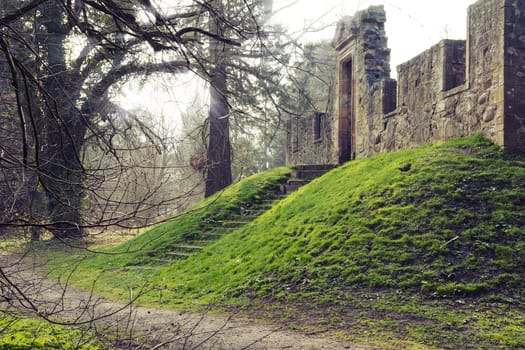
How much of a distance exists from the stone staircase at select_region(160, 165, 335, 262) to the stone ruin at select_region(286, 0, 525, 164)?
1527 millimetres

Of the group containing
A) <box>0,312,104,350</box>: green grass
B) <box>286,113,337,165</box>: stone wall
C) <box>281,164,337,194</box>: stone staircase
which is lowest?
<box>0,312,104,350</box>: green grass

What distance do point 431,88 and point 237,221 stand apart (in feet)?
18.5

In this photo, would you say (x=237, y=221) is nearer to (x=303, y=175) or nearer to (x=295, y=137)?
(x=303, y=175)

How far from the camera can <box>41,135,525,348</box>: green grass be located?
636 cm

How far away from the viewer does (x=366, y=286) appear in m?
7.34

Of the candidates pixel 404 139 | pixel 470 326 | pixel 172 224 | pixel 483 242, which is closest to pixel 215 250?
pixel 172 224

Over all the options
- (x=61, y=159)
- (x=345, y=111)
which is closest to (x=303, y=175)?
(x=345, y=111)

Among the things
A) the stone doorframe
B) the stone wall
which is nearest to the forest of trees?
the stone doorframe

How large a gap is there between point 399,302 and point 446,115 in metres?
5.44

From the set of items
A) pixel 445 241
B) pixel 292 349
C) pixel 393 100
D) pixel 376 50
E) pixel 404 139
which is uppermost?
pixel 376 50

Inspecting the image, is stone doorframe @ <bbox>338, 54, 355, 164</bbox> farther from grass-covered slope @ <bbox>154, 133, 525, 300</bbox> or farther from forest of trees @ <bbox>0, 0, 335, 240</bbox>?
forest of trees @ <bbox>0, 0, 335, 240</bbox>

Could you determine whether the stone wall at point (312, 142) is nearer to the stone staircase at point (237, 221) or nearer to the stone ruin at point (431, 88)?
the stone ruin at point (431, 88)

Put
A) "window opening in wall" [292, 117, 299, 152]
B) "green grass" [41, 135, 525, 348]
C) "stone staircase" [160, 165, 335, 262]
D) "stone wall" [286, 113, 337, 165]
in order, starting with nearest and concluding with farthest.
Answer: "green grass" [41, 135, 525, 348] → "stone staircase" [160, 165, 335, 262] → "stone wall" [286, 113, 337, 165] → "window opening in wall" [292, 117, 299, 152]

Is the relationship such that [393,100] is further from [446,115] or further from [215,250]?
[215,250]
